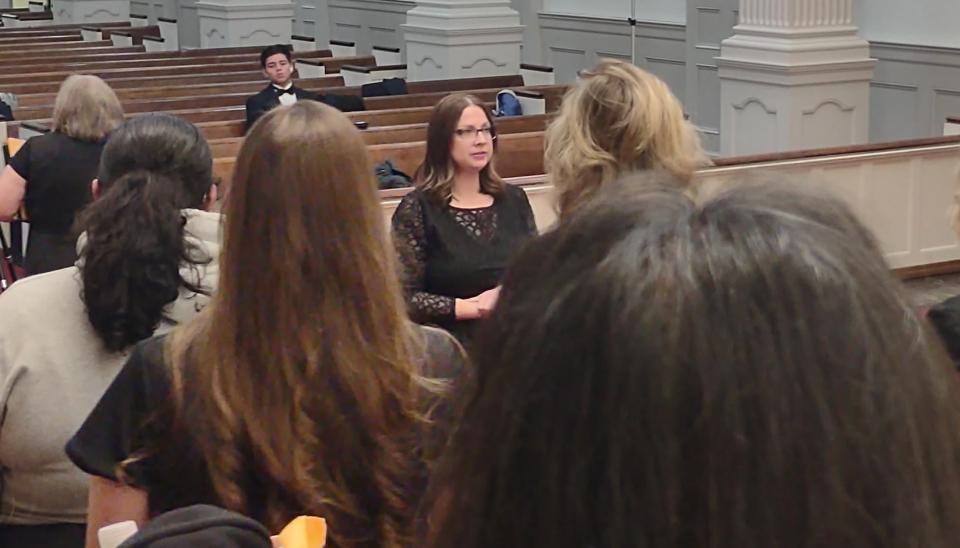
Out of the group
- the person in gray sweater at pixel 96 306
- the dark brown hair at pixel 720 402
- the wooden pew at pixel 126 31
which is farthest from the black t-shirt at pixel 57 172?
the wooden pew at pixel 126 31

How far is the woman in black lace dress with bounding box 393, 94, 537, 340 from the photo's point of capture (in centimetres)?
402

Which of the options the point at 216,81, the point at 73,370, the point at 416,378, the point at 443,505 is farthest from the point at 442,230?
the point at 216,81

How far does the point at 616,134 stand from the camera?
130 inches

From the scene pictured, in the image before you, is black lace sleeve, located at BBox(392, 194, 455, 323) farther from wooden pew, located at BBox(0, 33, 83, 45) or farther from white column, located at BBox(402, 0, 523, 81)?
wooden pew, located at BBox(0, 33, 83, 45)

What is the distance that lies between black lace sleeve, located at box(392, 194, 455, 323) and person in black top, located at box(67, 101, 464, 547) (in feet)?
6.96

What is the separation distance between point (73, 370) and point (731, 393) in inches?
69.4

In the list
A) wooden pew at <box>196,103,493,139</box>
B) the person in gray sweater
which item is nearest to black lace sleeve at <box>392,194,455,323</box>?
the person in gray sweater

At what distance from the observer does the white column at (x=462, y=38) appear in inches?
498

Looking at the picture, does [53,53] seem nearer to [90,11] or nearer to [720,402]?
[90,11]

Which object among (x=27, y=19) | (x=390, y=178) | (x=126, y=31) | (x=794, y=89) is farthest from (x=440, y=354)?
(x=27, y=19)

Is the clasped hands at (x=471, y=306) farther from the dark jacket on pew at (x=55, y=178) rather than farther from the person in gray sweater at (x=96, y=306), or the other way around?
the dark jacket on pew at (x=55, y=178)

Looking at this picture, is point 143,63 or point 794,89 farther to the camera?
→ point 143,63

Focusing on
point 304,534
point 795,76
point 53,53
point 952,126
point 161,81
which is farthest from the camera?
point 53,53

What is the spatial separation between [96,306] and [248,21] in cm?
1508
